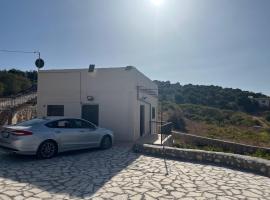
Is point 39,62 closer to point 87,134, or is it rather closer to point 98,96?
point 98,96

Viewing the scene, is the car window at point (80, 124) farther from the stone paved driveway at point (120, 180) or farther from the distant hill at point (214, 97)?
the distant hill at point (214, 97)

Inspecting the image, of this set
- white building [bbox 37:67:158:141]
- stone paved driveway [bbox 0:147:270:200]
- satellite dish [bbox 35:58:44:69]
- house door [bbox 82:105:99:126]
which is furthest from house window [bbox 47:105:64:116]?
stone paved driveway [bbox 0:147:270:200]

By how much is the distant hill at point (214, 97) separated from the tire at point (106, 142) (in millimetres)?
39014

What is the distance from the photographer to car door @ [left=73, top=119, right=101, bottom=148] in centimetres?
984

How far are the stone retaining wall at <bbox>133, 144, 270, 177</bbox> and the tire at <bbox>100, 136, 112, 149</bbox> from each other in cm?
137

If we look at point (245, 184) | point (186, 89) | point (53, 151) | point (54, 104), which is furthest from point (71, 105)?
point (186, 89)

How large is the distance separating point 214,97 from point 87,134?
157ft

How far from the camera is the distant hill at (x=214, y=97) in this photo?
51.2 meters

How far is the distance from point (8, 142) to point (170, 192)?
17.5 feet

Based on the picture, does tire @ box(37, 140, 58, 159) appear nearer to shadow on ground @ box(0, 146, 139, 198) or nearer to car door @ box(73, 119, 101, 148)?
shadow on ground @ box(0, 146, 139, 198)

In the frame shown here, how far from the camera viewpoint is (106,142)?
35.7 feet

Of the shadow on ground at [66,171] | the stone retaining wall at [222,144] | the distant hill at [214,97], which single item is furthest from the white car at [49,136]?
the distant hill at [214,97]

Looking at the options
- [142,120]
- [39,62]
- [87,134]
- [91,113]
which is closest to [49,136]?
[87,134]

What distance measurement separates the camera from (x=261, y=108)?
5244 cm
